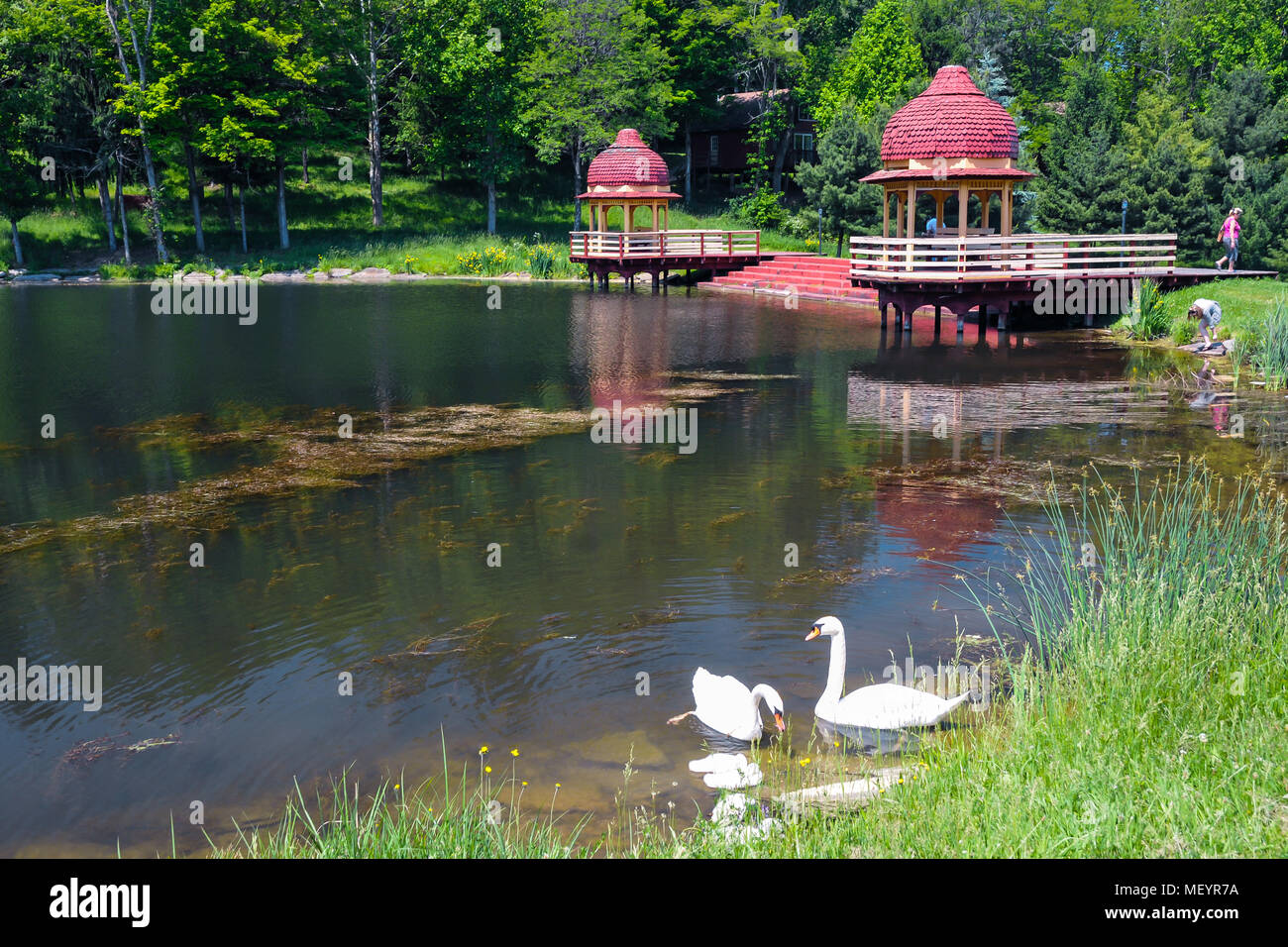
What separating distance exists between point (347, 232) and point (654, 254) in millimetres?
18939

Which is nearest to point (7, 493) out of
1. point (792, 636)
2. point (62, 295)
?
point (792, 636)

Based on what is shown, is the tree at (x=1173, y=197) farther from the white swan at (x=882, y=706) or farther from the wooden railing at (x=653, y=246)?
the white swan at (x=882, y=706)

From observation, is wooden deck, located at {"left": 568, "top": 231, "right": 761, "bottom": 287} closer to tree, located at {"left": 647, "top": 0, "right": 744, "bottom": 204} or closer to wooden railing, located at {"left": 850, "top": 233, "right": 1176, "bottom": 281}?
wooden railing, located at {"left": 850, "top": 233, "right": 1176, "bottom": 281}

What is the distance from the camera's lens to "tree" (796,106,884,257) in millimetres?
42406

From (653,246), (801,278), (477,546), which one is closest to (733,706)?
(477,546)

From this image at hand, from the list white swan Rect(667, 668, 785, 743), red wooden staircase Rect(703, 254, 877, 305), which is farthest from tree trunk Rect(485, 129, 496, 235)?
white swan Rect(667, 668, 785, 743)

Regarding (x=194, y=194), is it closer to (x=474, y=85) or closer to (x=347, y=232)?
(x=347, y=232)

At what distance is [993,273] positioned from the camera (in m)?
27.9

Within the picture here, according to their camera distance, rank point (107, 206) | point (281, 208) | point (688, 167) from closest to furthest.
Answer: point (107, 206), point (281, 208), point (688, 167)

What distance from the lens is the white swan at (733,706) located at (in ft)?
25.0

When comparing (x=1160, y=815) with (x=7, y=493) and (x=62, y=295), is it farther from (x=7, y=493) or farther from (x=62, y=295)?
(x=62, y=295)

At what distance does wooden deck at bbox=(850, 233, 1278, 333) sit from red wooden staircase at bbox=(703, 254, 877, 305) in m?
5.91

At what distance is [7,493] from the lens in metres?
14.1

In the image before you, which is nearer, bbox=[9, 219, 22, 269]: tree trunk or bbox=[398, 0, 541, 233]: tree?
bbox=[9, 219, 22, 269]: tree trunk
